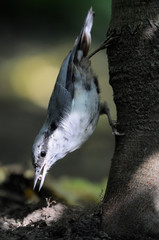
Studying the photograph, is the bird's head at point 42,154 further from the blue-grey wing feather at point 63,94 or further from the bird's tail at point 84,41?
the bird's tail at point 84,41

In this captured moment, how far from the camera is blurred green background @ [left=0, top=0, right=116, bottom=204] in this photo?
790 cm

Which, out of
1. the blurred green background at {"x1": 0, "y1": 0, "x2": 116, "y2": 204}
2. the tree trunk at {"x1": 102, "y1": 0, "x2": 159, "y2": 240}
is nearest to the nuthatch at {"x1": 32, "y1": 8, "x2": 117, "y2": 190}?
the tree trunk at {"x1": 102, "y1": 0, "x2": 159, "y2": 240}

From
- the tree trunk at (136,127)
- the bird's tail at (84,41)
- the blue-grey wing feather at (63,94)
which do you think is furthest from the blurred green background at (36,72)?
the tree trunk at (136,127)

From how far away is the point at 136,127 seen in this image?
2850 millimetres

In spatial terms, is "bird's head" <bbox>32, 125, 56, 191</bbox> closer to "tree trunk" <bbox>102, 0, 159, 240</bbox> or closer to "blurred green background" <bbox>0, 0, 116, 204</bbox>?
"tree trunk" <bbox>102, 0, 159, 240</bbox>

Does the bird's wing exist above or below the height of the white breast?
above

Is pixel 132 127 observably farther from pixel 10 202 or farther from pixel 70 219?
pixel 10 202

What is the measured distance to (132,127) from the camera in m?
2.87

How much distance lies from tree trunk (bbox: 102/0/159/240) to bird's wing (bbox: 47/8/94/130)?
0.70 m

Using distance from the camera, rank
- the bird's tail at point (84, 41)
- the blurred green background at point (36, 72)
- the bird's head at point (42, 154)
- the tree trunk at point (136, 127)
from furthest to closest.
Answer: the blurred green background at point (36, 72) < the bird's tail at point (84, 41) < the bird's head at point (42, 154) < the tree trunk at point (136, 127)

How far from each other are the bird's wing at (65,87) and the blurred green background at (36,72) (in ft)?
13.3

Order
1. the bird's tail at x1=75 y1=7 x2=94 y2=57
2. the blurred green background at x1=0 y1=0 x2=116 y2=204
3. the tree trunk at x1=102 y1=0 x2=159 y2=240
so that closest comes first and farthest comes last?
the tree trunk at x1=102 y1=0 x2=159 y2=240 → the bird's tail at x1=75 y1=7 x2=94 y2=57 → the blurred green background at x1=0 y1=0 x2=116 y2=204

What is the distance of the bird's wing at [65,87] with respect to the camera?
137 inches

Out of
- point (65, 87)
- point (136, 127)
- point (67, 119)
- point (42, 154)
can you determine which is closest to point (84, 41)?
point (65, 87)
